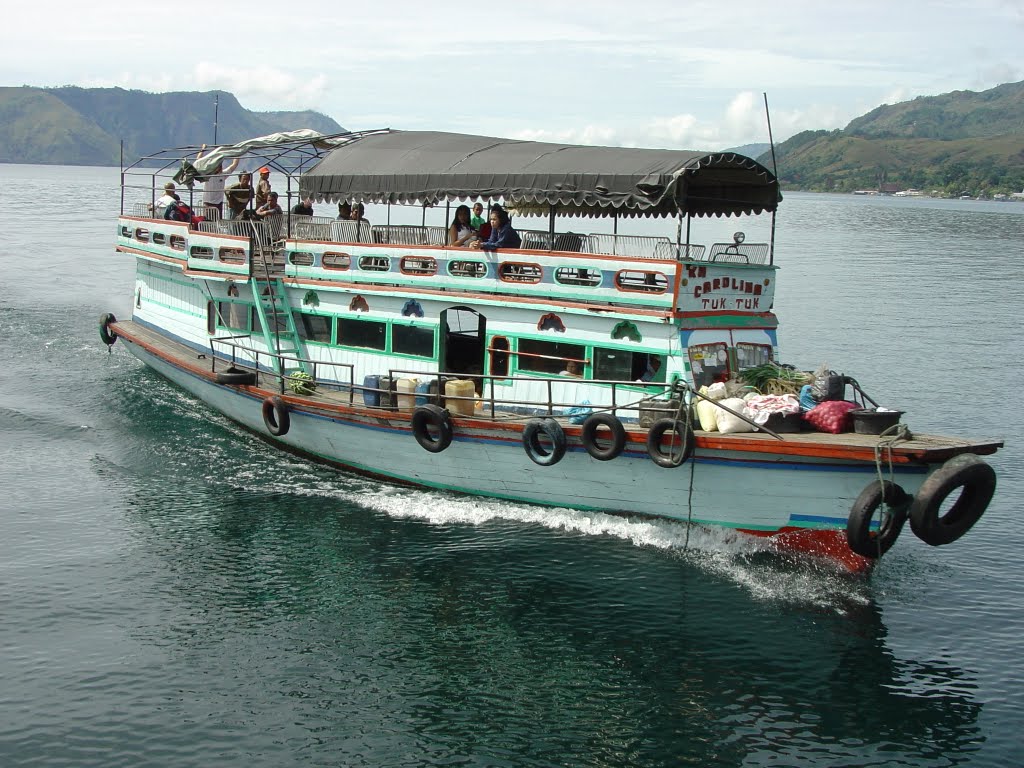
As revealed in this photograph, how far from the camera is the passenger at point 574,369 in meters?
16.2

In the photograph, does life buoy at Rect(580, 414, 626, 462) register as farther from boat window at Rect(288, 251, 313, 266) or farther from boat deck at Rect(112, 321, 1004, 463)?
boat window at Rect(288, 251, 313, 266)

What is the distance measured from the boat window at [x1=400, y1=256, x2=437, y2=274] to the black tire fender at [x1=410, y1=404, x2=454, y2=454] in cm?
257

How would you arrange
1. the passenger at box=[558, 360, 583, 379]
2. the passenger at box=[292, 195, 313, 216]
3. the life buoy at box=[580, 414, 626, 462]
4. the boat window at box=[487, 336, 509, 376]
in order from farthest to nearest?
the passenger at box=[292, 195, 313, 216] < the boat window at box=[487, 336, 509, 376] < the passenger at box=[558, 360, 583, 379] < the life buoy at box=[580, 414, 626, 462]

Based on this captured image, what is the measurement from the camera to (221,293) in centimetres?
2183

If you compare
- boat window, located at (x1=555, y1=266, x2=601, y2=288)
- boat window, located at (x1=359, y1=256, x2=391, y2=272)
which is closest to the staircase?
boat window, located at (x1=359, y1=256, x2=391, y2=272)

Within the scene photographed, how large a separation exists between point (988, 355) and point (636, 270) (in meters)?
22.9

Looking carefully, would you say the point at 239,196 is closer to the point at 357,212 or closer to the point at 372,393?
the point at 357,212

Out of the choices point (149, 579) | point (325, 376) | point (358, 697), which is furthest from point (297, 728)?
point (325, 376)

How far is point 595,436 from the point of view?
48.9ft

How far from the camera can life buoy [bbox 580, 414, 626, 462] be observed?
1462cm

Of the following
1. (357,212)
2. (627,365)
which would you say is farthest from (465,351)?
(627,365)

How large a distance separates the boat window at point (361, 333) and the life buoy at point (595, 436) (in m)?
5.19

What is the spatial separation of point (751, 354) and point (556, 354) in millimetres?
3105

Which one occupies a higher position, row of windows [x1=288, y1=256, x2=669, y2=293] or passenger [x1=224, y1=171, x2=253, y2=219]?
passenger [x1=224, y1=171, x2=253, y2=219]
